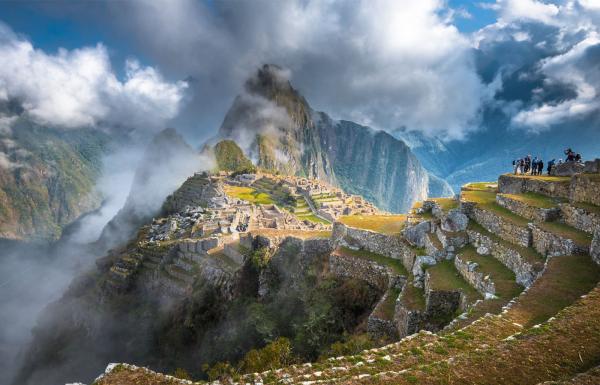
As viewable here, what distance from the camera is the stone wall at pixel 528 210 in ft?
58.3

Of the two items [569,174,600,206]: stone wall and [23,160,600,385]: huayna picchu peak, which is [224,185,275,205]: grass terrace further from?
[569,174,600,206]: stone wall

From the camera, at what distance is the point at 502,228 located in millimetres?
→ 18984

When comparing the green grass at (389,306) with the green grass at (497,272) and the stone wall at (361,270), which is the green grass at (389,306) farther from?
the green grass at (497,272)

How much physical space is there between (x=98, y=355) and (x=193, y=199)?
5799 cm

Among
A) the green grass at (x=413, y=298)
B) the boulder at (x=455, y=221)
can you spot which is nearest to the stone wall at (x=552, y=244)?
the boulder at (x=455, y=221)

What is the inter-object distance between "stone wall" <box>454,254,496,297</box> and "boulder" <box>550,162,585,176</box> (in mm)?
11236

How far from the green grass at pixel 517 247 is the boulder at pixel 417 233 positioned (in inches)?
107

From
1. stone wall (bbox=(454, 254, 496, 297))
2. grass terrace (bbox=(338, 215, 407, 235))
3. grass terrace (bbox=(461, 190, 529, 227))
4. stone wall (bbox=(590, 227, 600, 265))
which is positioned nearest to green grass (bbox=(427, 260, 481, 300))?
stone wall (bbox=(454, 254, 496, 297))

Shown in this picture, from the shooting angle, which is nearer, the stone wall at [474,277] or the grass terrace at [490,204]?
the stone wall at [474,277]

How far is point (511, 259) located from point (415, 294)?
4.48 meters

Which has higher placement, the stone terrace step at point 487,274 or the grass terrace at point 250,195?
the grass terrace at point 250,195

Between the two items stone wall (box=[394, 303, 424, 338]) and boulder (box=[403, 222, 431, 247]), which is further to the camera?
boulder (box=[403, 222, 431, 247])

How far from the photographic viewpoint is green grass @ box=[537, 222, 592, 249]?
14.8 metres

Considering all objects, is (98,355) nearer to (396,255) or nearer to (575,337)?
(396,255)
